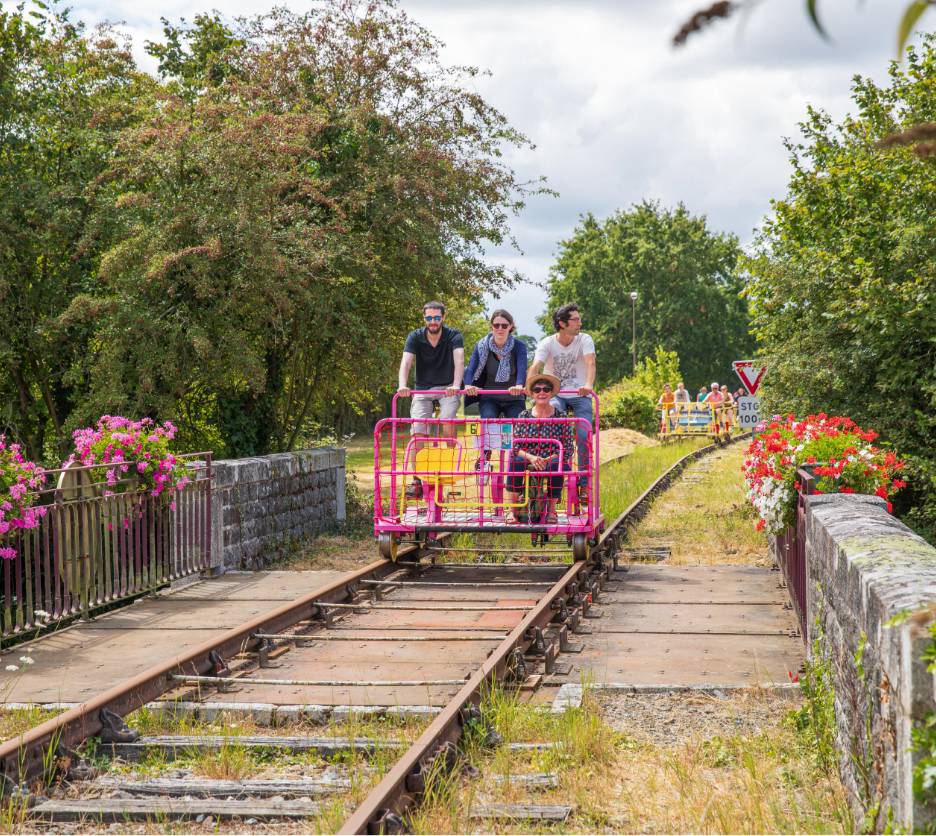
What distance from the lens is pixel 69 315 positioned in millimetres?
13781

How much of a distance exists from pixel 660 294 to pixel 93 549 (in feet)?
247

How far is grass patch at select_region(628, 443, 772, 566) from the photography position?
12758mm

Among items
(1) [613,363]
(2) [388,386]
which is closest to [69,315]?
(2) [388,386]

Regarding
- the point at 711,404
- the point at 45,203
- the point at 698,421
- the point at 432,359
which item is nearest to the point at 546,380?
the point at 432,359

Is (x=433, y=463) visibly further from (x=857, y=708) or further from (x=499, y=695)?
(x=857, y=708)

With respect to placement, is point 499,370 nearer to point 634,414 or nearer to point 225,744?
point 225,744

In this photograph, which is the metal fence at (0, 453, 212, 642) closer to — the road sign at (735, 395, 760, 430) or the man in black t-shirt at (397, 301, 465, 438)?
the man in black t-shirt at (397, 301, 465, 438)

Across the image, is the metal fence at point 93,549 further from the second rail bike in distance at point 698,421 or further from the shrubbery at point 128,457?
the second rail bike in distance at point 698,421

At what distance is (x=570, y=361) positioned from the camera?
37.0ft

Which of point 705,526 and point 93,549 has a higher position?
point 93,549

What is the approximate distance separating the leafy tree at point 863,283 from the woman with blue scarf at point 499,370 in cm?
437

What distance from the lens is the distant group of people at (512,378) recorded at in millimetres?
10609

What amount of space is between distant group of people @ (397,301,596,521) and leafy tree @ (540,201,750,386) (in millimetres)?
66446

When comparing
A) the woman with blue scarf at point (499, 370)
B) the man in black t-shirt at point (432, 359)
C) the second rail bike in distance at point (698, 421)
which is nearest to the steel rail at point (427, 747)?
the woman with blue scarf at point (499, 370)
